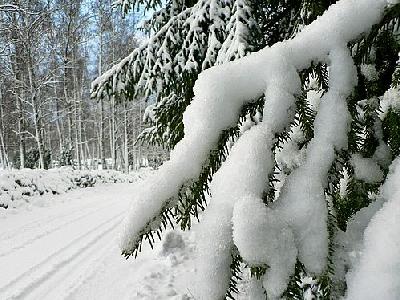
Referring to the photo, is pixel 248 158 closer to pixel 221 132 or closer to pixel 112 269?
pixel 221 132

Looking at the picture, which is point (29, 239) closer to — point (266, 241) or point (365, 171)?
point (365, 171)

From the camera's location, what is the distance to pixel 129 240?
0.83 meters

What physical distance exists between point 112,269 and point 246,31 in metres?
3.80

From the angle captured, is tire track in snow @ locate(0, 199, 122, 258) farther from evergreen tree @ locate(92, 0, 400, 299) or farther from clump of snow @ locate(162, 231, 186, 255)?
evergreen tree @ locate(92, 0, 400, 299)

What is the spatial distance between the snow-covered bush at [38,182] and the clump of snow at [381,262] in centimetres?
1082

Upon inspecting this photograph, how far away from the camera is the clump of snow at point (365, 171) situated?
3.76 ft

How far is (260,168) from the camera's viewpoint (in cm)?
79

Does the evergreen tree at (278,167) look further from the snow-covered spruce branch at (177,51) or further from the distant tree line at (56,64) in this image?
the distant tree line at (56,64)

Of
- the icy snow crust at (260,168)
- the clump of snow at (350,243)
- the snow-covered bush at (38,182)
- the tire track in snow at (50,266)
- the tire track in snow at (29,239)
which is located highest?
the icy snow crust at (260,168)

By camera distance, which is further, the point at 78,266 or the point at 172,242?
the point at 172,242

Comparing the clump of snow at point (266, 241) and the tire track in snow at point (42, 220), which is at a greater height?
the clump of snow at point (266, 241)

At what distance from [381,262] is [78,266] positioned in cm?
506

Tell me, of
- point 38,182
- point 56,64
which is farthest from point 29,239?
point 56,64

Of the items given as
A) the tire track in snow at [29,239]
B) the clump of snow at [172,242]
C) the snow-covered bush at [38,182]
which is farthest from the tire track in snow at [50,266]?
the snow-covered bush at [38,182]
